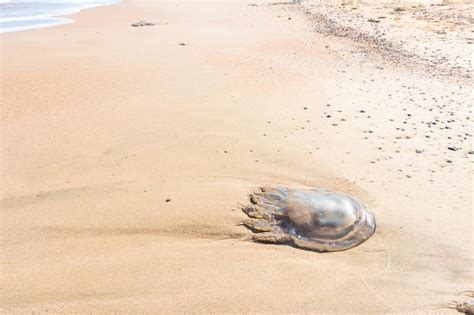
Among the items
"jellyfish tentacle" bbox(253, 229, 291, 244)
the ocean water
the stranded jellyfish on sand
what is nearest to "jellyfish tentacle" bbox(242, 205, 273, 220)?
A: the stranded jellyfish on sand

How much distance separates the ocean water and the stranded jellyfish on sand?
844cm

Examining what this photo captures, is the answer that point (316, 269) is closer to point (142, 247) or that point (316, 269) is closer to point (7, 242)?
point (142, 247)

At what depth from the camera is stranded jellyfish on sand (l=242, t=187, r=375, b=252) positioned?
2918 millimetres

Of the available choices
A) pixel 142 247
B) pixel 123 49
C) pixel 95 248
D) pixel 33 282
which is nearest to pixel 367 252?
pixel 142 247

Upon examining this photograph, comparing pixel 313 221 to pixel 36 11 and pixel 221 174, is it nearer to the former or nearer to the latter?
pixel 221 174

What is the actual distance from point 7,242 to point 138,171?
1.15 meters

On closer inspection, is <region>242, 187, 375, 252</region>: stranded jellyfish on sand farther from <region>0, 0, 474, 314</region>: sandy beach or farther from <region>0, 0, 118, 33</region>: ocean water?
<region>0, 0, 118, 33</region>: ocean water

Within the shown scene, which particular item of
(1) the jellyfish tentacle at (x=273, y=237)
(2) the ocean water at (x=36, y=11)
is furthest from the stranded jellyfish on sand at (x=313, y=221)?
(2) the ocean water at (x=36, y=11)

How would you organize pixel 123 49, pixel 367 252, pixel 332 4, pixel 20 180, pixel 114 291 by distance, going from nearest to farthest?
pixel 114 291
pixel 367 252
pixel 20 180
pixel 123 49
pixel 332 4

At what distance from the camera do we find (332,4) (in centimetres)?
1256

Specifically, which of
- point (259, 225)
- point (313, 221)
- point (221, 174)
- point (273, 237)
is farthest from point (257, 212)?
point (221, 174)

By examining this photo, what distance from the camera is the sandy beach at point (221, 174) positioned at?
254cm

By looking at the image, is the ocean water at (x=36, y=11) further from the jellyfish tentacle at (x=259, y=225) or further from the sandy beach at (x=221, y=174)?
the jellyfish tentacle at (x=259, y=225)

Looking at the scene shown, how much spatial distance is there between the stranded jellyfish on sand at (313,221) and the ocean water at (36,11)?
844cm
